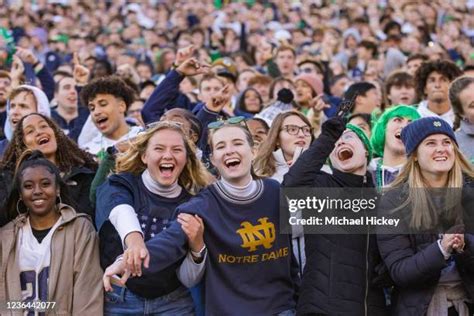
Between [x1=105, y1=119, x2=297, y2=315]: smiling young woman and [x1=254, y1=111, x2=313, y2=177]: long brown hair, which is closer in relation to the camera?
[x1=105, y1=119, x2=297, y2=315]: smiling young woman

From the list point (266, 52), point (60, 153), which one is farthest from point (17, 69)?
point (266, 52)

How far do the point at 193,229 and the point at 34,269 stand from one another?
1.04m

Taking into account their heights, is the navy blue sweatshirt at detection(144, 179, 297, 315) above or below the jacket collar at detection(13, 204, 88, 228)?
below

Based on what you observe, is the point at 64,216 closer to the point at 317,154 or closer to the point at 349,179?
the point at 317,154

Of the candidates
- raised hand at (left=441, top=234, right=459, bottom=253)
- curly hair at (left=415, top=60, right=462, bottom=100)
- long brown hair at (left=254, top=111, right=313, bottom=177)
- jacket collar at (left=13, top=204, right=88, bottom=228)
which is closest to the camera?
raised hand at (left=441, top=234, right=459, bottom=253)

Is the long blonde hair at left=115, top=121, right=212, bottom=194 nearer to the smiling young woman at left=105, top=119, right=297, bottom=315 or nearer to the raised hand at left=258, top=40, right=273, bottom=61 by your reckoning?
the smiling young woman at left=105, top=119, right=297, bottom=315

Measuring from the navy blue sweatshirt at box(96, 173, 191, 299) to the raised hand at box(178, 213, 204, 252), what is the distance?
0.22 m

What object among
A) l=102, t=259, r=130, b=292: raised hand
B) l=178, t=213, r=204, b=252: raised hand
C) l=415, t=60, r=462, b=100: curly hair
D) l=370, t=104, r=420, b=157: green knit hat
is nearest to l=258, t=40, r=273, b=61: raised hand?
l=415, t=60, r=462, b=100: curly hair

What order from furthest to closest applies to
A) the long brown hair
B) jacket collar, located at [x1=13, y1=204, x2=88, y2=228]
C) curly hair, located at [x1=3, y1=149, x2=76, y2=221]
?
the long brown hair < curly hair, located at [x1=3, y1=149, x2=76, y2=221] < jacket collar, located at [x1=13, y1=204, x2=88, y2=228]

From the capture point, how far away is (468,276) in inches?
212

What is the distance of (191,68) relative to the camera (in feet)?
25.6

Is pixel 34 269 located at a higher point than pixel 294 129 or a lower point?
lower

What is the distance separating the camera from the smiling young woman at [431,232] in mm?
5234

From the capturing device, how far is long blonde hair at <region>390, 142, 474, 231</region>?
17.9 feet
